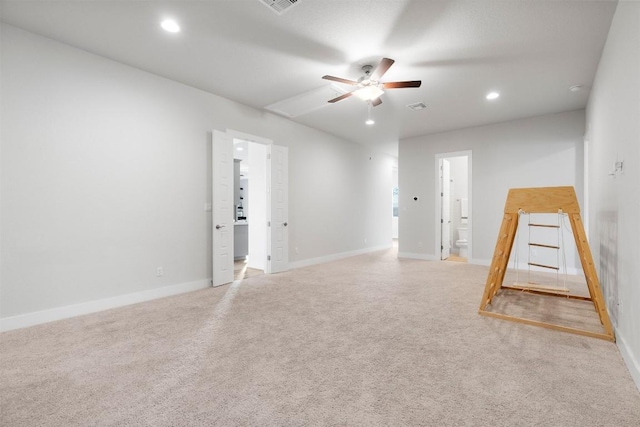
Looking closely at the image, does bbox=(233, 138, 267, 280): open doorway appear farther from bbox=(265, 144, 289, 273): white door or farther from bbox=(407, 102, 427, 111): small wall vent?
bbox=(407, 102, 427, 111): small wall vent

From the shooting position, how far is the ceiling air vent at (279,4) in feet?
8.47

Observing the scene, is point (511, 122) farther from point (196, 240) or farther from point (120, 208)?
point (120, 208)

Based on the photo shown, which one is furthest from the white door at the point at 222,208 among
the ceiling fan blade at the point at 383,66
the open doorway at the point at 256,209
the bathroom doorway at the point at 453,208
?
the bathroom doorway at the point at 453,208

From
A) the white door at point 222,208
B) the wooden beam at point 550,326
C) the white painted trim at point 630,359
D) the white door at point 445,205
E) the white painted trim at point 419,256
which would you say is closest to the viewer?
the white painted trim at point 630,359

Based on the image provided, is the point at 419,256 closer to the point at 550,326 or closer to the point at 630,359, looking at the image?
the point at 550,326

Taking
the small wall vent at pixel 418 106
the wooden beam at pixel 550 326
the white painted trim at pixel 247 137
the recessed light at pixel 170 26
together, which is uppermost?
the recessed light at pixel 170 26

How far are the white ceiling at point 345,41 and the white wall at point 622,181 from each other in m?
0.54

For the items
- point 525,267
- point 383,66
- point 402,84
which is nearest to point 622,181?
point 402,84

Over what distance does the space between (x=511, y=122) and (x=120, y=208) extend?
691 cm

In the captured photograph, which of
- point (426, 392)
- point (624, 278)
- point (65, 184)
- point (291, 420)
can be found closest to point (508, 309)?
point (624, 278)

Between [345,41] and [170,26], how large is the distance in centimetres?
177

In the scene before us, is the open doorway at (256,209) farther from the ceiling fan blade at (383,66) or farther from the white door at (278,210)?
the ceiling fan blade at (383,66)

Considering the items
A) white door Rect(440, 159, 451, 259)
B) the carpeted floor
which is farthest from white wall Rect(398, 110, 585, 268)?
the carpeted floor

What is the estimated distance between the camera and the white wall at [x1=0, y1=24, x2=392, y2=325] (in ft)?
9.71
